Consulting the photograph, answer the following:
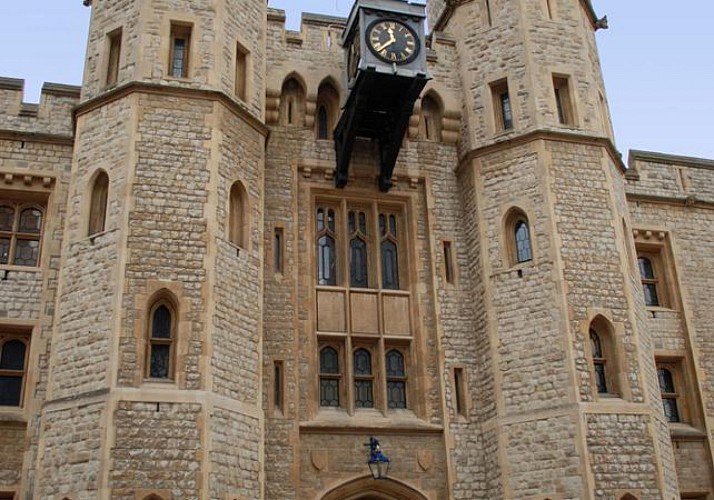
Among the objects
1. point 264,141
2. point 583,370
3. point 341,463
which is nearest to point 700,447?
point 583,370

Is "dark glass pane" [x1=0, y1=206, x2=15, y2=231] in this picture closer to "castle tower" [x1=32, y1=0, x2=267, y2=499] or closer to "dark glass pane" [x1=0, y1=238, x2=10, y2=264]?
"dark glass pane" [x1=0, y1=238, x2=10, y2=264]

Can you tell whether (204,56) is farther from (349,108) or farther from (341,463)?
(341,463)

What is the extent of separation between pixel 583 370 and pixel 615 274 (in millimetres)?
1926

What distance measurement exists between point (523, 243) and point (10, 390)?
8.96 meters

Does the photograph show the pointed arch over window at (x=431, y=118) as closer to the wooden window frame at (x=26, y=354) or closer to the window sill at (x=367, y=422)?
the window sill at (x=367, y=422)

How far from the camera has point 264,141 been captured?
14898 millimetres

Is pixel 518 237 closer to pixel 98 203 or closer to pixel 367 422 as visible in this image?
pixel 367 422

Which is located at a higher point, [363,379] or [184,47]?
[184,47]

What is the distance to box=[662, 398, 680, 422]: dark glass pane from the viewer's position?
1662 centimetres

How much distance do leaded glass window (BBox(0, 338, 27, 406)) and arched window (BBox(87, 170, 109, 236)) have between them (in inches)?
97.0

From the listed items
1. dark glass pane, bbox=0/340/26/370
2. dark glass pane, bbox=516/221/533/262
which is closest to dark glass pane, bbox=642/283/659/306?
dark glass pane, bbox=516/221/533/262

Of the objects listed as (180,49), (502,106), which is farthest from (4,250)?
(502,106)

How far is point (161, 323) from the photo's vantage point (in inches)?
490

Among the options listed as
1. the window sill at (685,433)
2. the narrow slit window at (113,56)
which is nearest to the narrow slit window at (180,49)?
the narrow slit window at (113,56)
